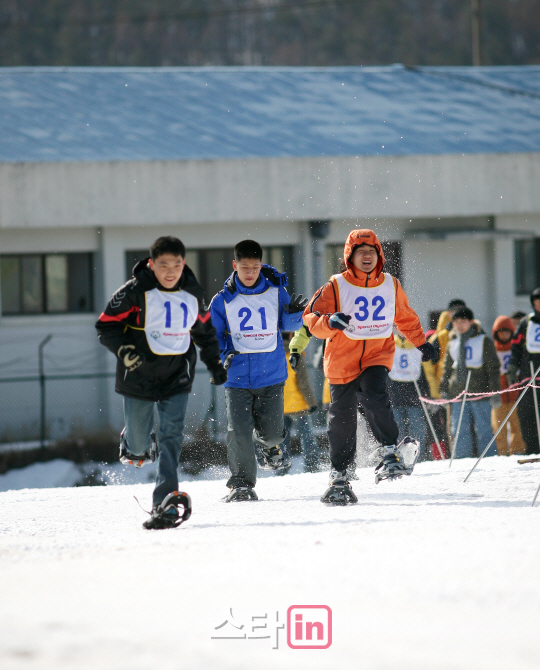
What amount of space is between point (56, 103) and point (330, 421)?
14.7 m

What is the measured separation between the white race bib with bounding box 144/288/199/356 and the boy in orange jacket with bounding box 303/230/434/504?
1.05 metres

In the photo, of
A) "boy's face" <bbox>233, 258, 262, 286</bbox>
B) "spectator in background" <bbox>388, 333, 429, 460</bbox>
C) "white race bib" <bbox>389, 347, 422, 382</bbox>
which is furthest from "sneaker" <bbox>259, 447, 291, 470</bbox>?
"white race bib" <bbox>389, 347, 422, 382</bbox>

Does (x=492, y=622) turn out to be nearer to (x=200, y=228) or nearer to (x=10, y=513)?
(x=10, y=513)

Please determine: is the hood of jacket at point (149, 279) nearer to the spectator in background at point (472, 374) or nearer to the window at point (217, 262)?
the spectator in background at point (472, 374)

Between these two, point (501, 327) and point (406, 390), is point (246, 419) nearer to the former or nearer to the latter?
point (406, 390)

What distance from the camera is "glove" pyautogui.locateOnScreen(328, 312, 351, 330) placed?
6328mm

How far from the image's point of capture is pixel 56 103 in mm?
19734

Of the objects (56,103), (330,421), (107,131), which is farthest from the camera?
(56,103)

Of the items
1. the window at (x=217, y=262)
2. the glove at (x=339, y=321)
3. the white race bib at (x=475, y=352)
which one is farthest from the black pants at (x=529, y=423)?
the window at (x=217, y=262)

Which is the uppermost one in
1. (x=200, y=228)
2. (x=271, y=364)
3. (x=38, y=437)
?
(x=200, y=228)

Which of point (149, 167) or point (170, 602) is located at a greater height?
point (149, 167)

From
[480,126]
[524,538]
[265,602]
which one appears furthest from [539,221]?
[265,602]

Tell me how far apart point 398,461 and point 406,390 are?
3.92m

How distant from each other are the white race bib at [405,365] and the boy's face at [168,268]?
4918 mm
